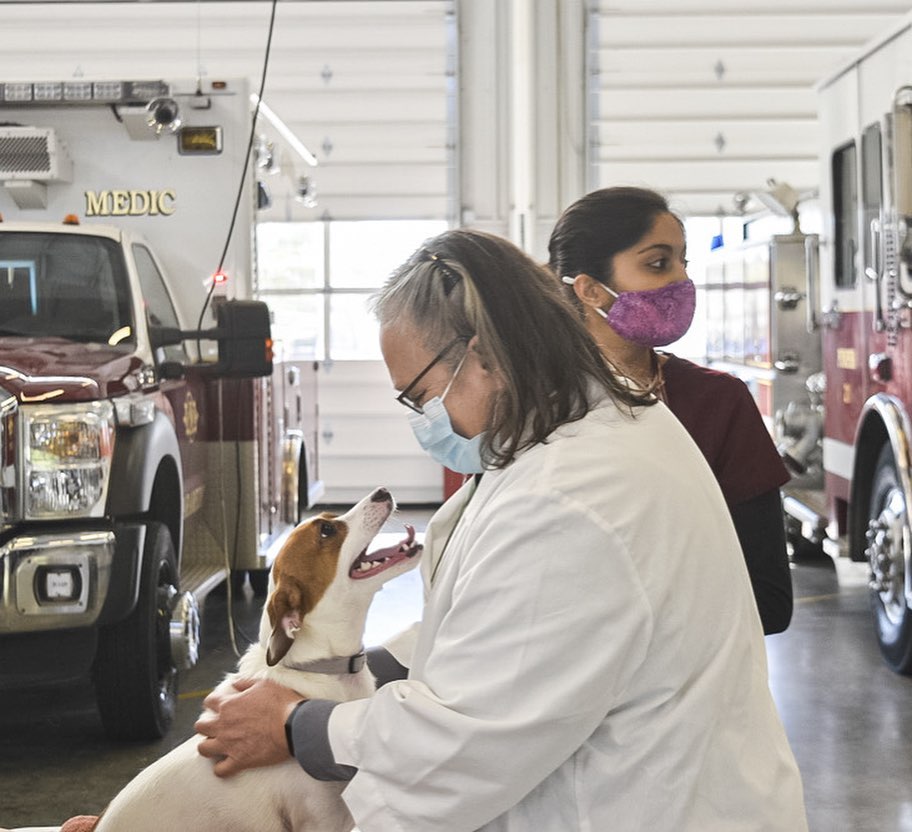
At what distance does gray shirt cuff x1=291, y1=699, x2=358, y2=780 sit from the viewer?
7.18ft

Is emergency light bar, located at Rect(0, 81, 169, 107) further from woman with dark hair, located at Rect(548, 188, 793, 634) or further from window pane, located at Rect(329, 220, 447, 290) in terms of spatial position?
window pane, located at Rect(329, 220, 447, 290)

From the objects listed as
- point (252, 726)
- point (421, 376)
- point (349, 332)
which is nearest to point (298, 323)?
point (349, 332)

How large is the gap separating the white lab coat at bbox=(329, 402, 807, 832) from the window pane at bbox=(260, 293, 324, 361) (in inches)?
254

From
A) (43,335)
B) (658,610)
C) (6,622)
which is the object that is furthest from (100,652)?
(658,610)

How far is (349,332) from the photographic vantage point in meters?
13.9

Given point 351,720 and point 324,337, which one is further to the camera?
point 324,337

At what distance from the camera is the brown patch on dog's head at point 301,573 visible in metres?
3.00

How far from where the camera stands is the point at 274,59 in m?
13.6

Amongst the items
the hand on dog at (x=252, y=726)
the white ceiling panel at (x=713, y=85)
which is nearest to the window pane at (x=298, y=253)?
the white ceiling panel at (x=713, y=85)

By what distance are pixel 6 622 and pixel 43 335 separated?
156 cm

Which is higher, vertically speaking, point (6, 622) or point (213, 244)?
point (213, 244)

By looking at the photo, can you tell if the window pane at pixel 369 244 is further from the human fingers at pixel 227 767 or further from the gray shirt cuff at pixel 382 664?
the human fingers at pixel 227 767

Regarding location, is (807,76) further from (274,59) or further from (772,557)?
(772,557)

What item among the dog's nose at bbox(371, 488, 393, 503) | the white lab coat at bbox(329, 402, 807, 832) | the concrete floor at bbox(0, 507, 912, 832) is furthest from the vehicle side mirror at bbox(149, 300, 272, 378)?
the white lab coat at bbox(329, 402, 807, 832)
